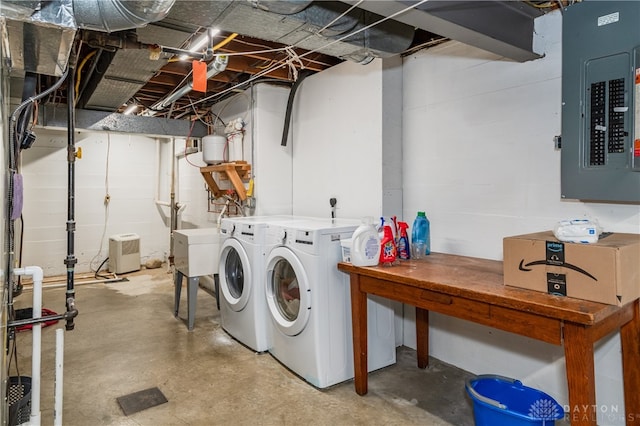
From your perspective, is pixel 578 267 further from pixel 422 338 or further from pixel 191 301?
pixel 191 301

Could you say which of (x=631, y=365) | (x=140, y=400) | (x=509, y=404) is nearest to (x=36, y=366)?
(x=140, y=400)

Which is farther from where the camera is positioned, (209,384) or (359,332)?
(209,384)

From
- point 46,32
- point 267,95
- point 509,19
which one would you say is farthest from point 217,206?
point 509,19

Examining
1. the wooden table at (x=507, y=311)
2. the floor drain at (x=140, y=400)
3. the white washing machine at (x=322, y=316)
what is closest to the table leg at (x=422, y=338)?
the white washing machine at (x=322, y=316)

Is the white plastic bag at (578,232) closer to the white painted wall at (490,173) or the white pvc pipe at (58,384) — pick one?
the white painted wall at (490,173)

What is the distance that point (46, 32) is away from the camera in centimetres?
164

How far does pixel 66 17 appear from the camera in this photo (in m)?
1.51

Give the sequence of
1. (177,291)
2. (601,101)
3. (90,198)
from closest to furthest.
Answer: (601,101) < (177,291) < (90,198)

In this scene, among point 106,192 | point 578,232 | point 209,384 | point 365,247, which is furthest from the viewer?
point 106,192

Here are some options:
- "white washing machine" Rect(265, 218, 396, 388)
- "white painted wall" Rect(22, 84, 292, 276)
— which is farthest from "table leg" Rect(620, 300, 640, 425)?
"white painted wall" Rect(22, 84, 292, 276)

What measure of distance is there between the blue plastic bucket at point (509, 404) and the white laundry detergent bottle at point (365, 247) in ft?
2.68

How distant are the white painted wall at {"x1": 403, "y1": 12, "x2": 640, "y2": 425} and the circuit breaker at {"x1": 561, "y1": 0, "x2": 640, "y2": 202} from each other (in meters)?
0.10

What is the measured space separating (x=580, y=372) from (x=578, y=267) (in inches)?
15.4

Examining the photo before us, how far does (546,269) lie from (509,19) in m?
1.27
